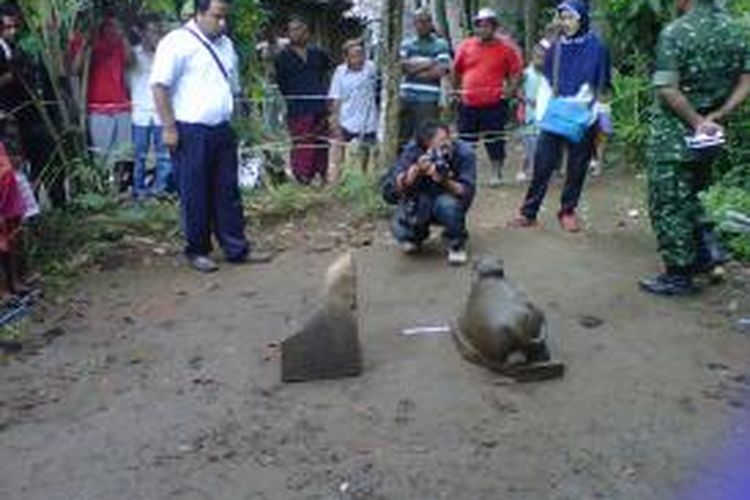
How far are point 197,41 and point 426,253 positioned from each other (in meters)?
2.00

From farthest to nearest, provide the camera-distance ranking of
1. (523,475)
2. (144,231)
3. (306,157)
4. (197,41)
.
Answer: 1. (306,157)
2. (144,231)
3. (197,41)
4. (523,475)

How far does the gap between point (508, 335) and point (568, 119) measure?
2.96 metres

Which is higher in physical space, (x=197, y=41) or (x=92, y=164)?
(x=197, y=41)

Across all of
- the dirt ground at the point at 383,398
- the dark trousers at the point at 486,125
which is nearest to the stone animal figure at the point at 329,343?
the dirt ground at the point at 383,398

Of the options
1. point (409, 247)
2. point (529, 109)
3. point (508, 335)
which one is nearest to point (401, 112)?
point (529, 109)

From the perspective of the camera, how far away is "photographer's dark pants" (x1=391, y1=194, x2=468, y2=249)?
773 centimetres

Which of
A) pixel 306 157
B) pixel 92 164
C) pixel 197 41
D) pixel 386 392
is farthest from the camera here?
pixel 306 157

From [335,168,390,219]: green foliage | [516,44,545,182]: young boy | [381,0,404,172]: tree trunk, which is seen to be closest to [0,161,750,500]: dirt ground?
[335,168,390,219]: green foliage

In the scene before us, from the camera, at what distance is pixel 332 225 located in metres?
9.23

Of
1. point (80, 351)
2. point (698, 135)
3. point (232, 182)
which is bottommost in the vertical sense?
point (80, 351)

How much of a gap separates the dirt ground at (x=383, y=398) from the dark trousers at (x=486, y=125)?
3034 millimetres

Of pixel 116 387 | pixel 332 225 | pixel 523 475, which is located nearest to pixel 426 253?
pixel 332 225

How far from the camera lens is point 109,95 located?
33.5 ft

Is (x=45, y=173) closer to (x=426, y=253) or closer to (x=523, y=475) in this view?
(x=426, y=253)
